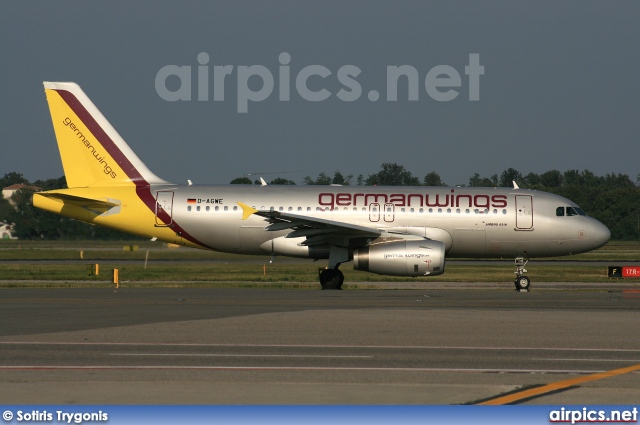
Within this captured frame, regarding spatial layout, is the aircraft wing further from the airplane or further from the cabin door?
the cabin door

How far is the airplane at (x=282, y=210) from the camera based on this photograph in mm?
31438

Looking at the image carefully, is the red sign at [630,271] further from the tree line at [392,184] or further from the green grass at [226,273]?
the tree line at [392,184]

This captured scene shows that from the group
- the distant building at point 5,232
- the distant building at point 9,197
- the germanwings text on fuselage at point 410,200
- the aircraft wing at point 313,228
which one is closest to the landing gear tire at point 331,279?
the aircraft wing at point 313,228

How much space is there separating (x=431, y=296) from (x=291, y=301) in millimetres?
4334

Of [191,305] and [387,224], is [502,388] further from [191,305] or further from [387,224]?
[387,224]

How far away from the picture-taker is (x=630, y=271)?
37.2 meters

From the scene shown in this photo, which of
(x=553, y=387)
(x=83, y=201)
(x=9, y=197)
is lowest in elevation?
(x=553, y=387)

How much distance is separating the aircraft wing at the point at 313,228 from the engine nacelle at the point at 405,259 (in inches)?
35.3

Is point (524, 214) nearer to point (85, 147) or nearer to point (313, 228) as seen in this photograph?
point (313, 228)

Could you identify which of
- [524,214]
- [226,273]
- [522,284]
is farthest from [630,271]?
[226,273]

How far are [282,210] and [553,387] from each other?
69.7 feet

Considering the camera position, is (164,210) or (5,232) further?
(5,232)

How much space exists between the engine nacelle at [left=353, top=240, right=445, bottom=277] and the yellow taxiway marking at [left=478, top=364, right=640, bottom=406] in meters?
15.9

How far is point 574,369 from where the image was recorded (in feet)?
40.9
